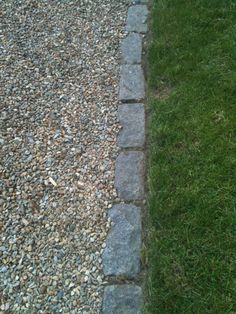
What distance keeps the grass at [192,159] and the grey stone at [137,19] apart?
130 mm

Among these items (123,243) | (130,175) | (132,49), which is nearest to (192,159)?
(130,175)

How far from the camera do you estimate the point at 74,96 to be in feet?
11.6

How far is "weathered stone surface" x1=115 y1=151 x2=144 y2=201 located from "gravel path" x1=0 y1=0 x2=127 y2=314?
0.17ft

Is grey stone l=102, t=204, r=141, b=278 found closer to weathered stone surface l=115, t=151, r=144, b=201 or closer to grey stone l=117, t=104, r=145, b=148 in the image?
weathered stone surface l=115, t=151, r=144, b=201

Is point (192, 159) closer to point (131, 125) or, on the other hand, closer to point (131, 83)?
point (131, 125)

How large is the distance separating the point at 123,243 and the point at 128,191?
15.7 inches

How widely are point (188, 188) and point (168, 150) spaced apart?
1.19ft

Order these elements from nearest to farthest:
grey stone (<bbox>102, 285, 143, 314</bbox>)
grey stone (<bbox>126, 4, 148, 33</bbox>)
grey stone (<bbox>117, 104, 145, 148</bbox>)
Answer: grey stone (<bbox>102, 285, 143, 314</bbox>) < grey stone (<bbox>117, 104, 145, 148</bbox>) < grey stone (<bbox>126, 4, 148, 33</bbox>)

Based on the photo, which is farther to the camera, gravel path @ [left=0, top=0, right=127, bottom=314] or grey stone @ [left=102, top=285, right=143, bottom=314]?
gravel path @ [left=0, top=0, right=127, bottom=314]

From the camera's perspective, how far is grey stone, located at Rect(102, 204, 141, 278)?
2.47 metres

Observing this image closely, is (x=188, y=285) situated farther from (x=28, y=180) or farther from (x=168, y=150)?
(x=28, y=180)

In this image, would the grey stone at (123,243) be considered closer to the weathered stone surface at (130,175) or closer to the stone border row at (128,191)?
the stone border row at (128,191)

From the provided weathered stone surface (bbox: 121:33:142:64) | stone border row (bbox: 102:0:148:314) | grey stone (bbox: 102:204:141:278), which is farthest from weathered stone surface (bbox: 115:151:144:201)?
weathered stone surface (bbox: 121:33:142:64)

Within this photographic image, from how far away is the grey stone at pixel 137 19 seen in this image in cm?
412
